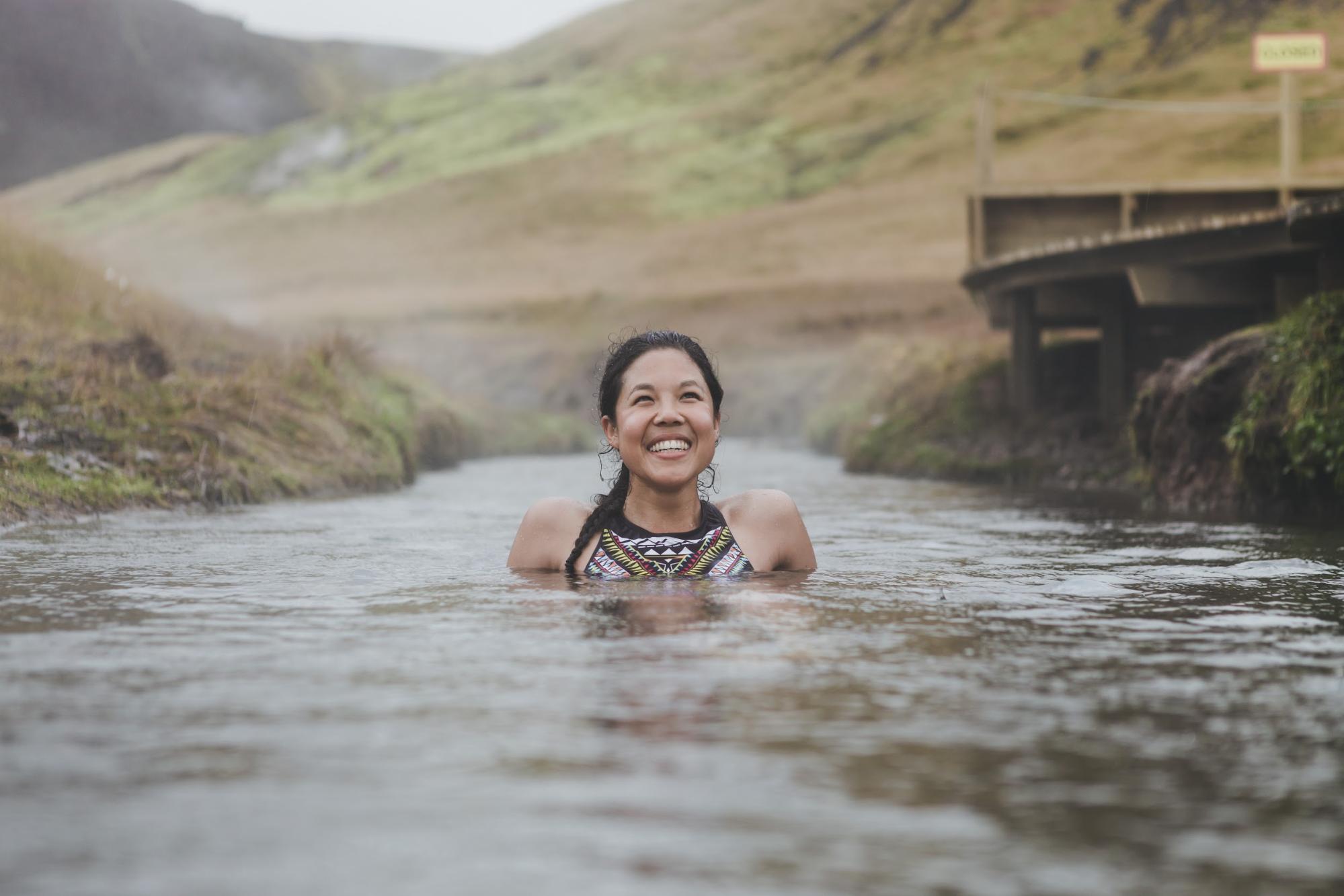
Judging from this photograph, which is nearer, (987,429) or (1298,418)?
(1298,418)

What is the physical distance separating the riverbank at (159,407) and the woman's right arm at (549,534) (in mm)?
3951

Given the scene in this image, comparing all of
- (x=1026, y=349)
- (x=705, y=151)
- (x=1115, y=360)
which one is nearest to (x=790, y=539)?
(x=1115, y=360)

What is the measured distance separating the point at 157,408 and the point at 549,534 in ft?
22.2

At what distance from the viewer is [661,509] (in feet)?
22.3

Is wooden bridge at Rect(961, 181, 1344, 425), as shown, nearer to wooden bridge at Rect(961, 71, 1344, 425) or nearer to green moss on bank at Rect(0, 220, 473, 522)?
wooden bridge at Rect(961, 71, 1344, 425)

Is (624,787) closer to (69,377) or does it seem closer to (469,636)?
(469,636)

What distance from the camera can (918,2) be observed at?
10038 centimetres

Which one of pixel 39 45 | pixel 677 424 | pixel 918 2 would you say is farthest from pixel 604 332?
pixel 677 424

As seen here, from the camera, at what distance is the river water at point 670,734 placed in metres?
2.62

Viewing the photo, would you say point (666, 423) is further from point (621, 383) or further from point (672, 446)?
point (621, 383)

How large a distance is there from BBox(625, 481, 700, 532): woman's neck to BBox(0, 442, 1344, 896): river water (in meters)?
0.42

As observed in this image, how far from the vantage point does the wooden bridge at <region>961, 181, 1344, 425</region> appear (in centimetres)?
1367

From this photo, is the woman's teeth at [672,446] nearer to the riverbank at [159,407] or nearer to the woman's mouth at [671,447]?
the woman's mouth at [671,447]

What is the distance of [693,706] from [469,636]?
1.47 meters
